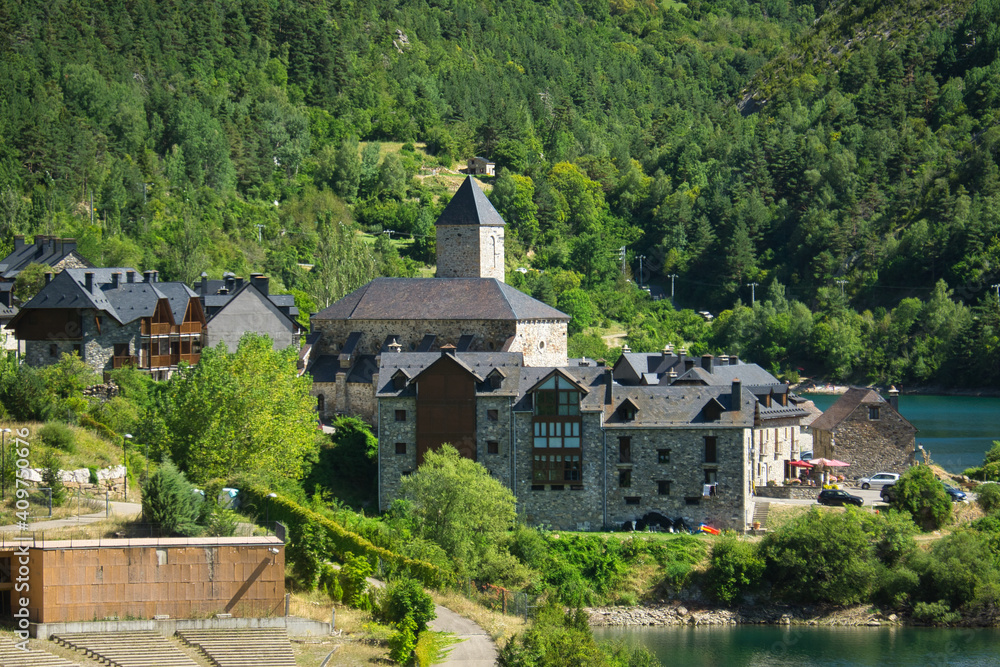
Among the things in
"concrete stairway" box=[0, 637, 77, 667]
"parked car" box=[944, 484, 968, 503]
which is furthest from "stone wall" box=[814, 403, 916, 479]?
"concrete stairway" box=[0, 637, 77, 667]

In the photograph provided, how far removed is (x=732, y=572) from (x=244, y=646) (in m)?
20.2

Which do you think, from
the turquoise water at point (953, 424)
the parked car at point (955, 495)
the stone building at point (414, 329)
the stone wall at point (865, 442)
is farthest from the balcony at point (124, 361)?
the turquoise water at point (953, 424)

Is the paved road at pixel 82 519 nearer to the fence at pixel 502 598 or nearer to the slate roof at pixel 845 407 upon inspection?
the fence at pixel 502 598

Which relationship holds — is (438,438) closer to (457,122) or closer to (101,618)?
(101,618)

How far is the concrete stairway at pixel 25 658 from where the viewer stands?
91.9ft

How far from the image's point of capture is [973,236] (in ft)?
393

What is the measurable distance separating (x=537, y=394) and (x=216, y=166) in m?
69.1

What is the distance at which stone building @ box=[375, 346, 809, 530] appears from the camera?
4847cm

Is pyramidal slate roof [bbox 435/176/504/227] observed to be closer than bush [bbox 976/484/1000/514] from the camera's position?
No

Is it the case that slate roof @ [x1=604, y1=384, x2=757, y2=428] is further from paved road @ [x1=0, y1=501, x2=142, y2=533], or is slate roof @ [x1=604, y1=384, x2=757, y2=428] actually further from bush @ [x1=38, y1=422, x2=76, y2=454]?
bush @ [x1=38, y1=422, x2=76, y2=454]

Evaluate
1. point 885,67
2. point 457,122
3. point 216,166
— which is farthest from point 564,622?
point 885,67

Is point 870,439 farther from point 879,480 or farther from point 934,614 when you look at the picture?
point 934,614

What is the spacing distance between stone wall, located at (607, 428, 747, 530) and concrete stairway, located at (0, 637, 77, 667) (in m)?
24.0

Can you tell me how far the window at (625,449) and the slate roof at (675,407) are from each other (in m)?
0.52
